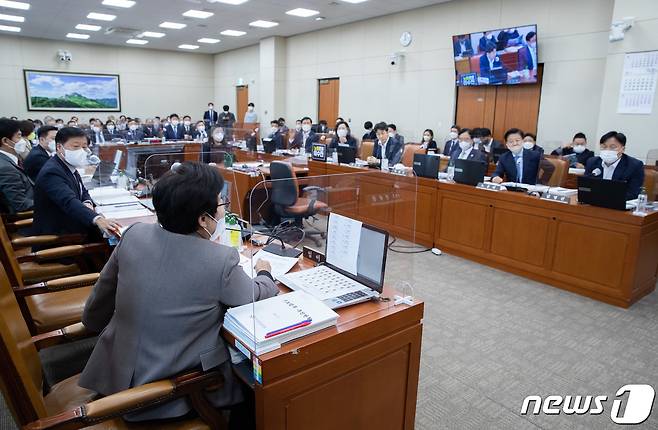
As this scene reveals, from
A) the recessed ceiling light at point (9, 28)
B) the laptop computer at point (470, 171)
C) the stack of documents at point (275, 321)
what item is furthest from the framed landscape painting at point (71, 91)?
the stack of documents at point (275, 321)

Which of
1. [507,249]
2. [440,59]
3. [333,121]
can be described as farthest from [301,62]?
[507,249]

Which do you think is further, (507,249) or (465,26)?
(465,26)

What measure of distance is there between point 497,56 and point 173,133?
7.45m

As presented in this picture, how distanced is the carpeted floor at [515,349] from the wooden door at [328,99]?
7673mm

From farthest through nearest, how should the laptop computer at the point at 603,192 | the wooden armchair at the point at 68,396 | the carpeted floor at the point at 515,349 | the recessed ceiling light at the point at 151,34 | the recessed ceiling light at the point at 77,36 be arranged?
1. the recessed ceiling light at the point at 77,36
2. the recessed ceiling light at the point at 151,34
3. the laptop computer at the point at 603,192
4. the carpeted floor at the point at 515,349
5. the wooden armchair at the point at 68,396

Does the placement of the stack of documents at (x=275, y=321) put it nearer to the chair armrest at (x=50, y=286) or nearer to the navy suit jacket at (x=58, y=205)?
the chair armrest at (x=50, y=286)

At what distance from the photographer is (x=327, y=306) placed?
1573mm

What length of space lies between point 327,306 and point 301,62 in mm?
11000

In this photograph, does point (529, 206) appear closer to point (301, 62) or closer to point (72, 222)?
point (72, 222)

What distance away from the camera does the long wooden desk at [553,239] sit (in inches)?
135

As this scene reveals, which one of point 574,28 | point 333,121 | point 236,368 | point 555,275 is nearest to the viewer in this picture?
point 236,368

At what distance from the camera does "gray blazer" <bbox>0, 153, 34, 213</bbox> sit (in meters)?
3.42

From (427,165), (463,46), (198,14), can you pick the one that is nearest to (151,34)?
(198,14)

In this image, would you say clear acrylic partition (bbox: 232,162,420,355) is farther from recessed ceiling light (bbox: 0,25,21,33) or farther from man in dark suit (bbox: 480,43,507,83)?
recessed ceiling light (bbox: 0,25,21,33)
